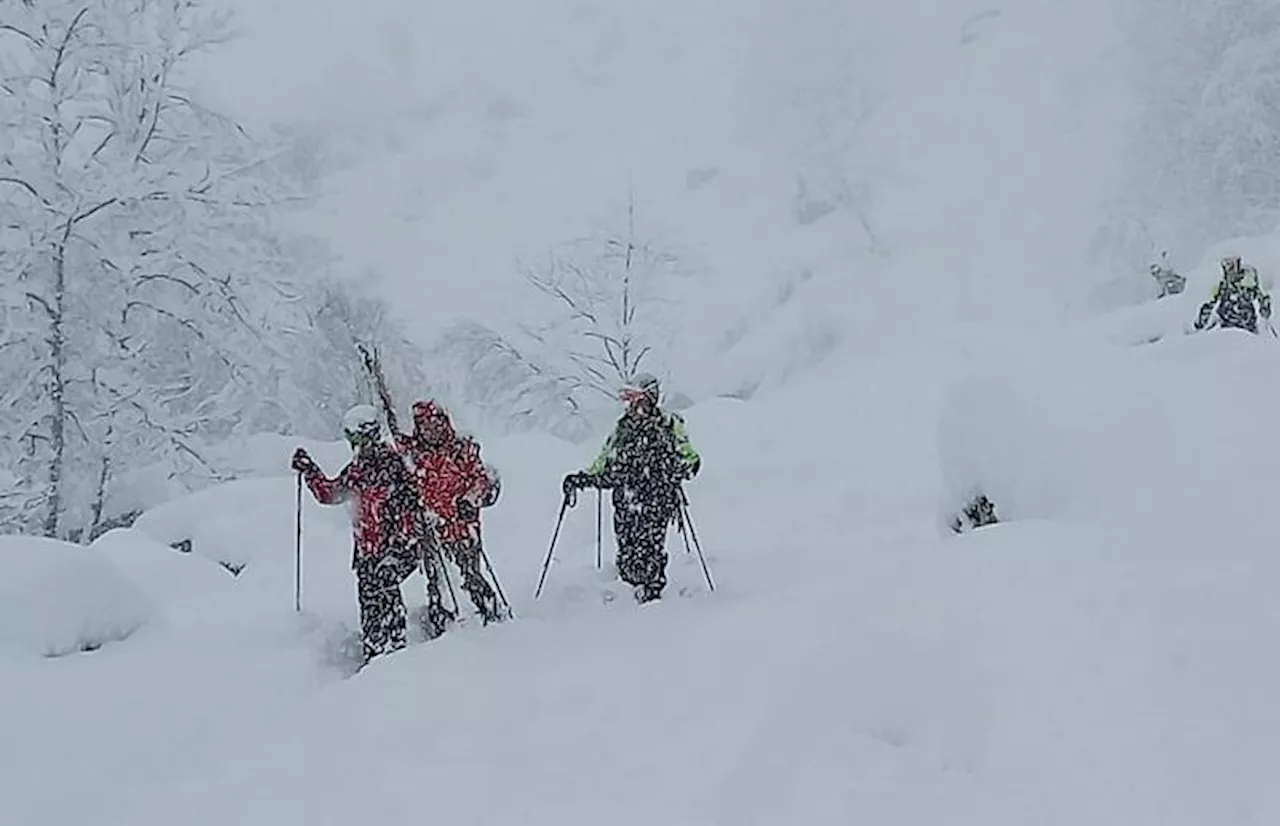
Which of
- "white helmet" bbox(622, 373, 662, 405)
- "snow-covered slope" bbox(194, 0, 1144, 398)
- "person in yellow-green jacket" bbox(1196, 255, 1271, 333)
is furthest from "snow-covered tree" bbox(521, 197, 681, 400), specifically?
"white helmet" bbox(622, 373, 662, 405)

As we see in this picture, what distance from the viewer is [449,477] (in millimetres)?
8219

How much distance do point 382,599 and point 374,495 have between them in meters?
0.70

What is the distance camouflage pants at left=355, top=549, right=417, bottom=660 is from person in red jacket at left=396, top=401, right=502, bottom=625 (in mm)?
345

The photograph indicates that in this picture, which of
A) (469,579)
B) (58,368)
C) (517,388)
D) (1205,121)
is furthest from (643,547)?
(1205,121)

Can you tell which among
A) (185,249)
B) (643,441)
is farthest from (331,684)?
(185,249)

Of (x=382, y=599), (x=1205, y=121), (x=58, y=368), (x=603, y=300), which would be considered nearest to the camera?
(x=382, y=599)

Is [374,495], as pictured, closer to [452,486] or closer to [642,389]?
[452,486]

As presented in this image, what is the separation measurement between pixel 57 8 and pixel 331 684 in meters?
12.0

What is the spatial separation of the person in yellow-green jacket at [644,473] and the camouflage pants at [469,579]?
2.67 feet

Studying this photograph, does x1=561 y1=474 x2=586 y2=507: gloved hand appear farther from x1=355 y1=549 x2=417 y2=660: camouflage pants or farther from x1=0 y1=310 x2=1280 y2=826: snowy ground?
x1=355 y1=549 x2=417 y2=660: camouflage pants

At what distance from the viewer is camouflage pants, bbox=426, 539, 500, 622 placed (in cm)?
838

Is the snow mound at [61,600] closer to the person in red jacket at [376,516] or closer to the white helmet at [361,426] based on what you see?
the person in red jacket at [376,516]

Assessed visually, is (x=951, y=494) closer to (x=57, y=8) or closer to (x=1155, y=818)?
(x=1155, y=818)

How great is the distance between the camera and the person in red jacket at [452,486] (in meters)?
8.20
